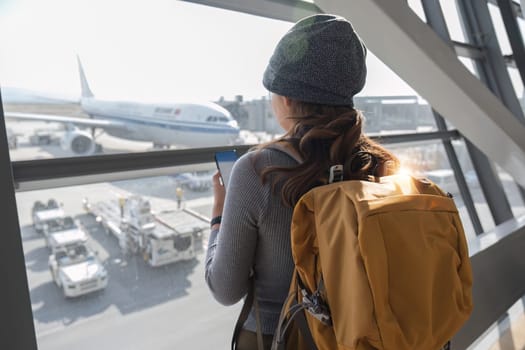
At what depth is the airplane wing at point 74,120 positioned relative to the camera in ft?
4.43

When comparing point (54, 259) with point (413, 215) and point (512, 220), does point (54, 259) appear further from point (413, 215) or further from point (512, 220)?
point (512, 220)

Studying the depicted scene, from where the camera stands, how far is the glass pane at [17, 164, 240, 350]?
1.42m

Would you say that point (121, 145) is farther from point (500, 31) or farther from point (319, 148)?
point (500, 31)

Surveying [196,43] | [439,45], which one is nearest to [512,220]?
[439,45]

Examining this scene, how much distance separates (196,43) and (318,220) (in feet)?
4.36

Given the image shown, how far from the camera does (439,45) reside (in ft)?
6.66

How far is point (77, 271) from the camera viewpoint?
148 cm

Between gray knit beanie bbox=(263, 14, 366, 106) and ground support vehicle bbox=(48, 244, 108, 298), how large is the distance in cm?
112

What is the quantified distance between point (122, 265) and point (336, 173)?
3.76 ft

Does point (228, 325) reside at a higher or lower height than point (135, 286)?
lower

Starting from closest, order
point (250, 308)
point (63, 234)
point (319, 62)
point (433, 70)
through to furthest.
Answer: point (319, 62) < point (250, 308) < point (63, 234) < point (433, 70)

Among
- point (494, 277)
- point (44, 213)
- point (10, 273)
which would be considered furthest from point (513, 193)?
Result: point (10, 273)

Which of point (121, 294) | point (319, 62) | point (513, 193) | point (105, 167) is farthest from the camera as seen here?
point (513, 193)

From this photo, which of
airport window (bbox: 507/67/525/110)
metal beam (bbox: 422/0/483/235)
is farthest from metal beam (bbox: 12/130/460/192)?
airport window (bbox: 507/67/525/110)
